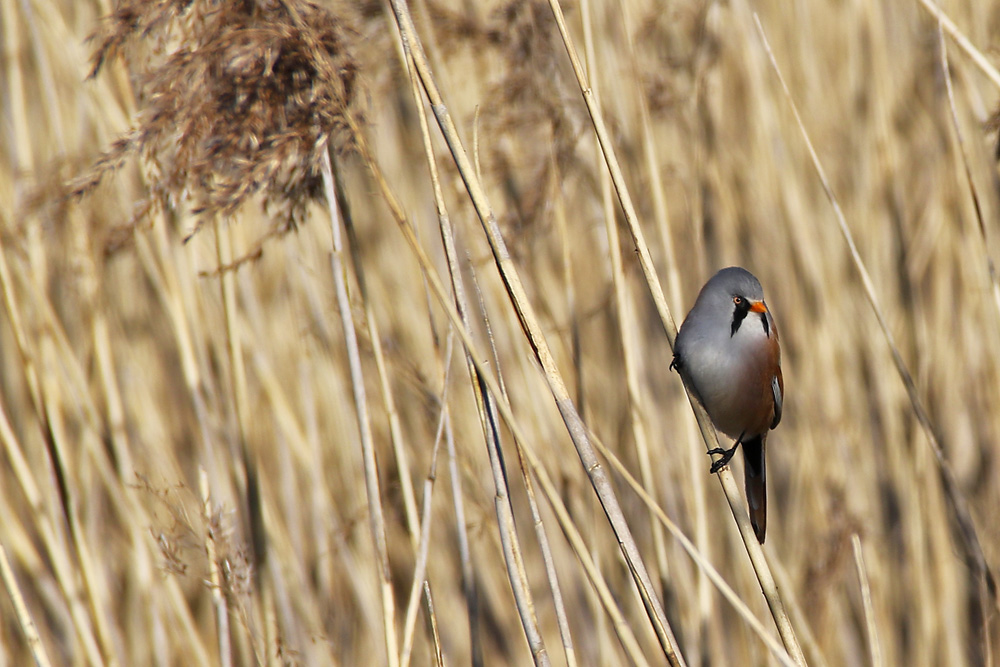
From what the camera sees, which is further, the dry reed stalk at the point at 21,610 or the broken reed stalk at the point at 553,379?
the dry reed stalk at the point at 21,610

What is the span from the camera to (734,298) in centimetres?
135

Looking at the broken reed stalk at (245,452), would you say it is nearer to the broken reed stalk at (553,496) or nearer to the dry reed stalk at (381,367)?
the dry reed stalk at (381,367)

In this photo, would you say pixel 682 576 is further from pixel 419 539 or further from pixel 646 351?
pixel 419 539

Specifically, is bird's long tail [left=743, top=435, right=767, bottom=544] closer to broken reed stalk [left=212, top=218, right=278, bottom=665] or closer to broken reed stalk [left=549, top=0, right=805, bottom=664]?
broken reed stalk [left=549, top=0, right=805, bottom=664]

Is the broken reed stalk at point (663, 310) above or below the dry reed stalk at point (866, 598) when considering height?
above

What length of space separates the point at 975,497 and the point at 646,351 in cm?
93

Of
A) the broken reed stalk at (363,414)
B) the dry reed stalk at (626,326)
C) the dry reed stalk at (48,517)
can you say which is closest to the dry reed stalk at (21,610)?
the dry reed stalk at (48,517)

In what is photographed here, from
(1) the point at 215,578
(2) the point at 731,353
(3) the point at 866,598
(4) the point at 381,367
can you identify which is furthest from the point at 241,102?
(3) the point at 866,598

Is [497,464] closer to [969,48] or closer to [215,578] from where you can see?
[215,578]

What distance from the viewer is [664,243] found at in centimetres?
154

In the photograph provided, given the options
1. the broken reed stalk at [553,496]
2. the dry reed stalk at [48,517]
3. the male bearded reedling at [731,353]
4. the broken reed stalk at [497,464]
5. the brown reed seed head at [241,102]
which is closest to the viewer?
the broken reed stalk at [553,496]

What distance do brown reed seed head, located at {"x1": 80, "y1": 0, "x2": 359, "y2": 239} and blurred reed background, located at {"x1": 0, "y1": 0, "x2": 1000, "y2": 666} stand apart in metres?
0.32

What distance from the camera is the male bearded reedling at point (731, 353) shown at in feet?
4.39

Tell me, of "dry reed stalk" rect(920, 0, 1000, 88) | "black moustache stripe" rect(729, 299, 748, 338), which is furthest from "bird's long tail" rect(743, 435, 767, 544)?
"dry reed stalk" rect(920, 0, 1000, 88)
